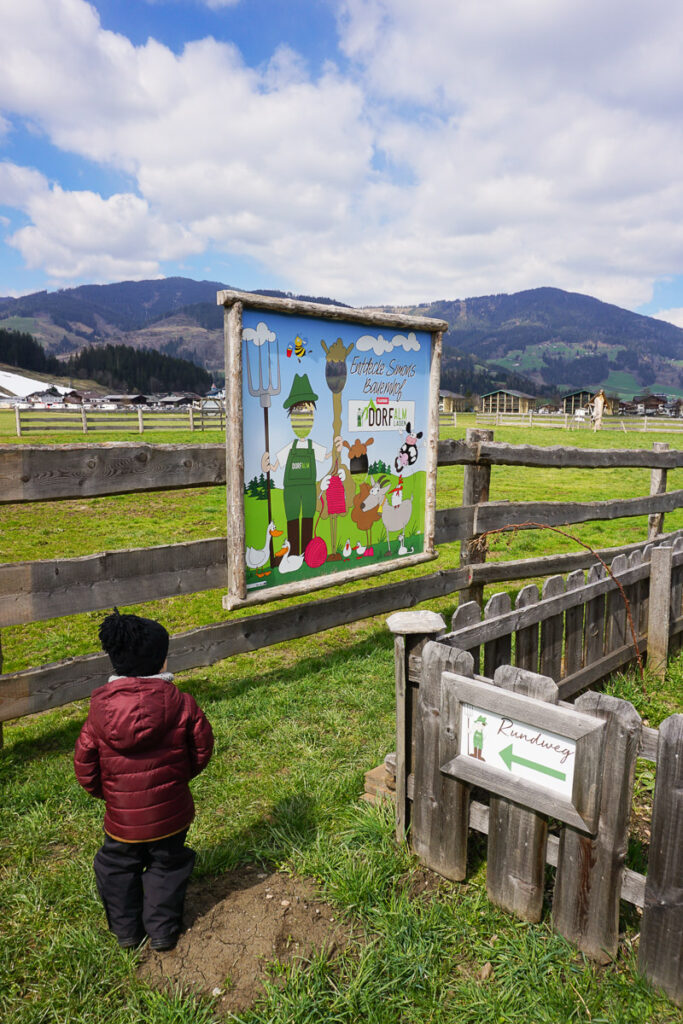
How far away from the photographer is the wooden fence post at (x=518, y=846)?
257 cm

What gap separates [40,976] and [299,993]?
3.34 ft

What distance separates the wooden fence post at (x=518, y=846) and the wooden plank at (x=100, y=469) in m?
2.50

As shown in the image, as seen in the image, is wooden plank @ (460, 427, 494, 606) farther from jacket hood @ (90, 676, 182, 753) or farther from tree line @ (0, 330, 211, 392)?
tree line @ (0, 330, 211, 392)

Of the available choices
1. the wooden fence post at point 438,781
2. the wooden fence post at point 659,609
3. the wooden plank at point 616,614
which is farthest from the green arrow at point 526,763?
the wooden fence post at point 659,609

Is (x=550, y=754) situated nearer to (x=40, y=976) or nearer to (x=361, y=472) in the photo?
(x=40, y=976)

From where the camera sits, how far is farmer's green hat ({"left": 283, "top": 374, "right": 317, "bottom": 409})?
4.18 metres

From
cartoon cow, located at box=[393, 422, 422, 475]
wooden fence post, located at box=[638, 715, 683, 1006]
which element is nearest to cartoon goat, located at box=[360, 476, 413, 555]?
cartoon cow, located at box=[393, 422, 422, 475]

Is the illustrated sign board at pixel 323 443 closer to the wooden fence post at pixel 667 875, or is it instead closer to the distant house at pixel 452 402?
the wooden fence post at pixel 667 875

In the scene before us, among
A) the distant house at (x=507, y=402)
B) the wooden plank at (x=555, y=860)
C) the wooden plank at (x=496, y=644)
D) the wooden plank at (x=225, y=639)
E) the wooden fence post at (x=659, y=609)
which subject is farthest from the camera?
the distant house at (x=507, y=402)

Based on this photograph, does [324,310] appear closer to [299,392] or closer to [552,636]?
[299,392]

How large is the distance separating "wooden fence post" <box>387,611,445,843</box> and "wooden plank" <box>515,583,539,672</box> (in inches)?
38.2

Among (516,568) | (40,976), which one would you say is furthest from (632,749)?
(516,568)

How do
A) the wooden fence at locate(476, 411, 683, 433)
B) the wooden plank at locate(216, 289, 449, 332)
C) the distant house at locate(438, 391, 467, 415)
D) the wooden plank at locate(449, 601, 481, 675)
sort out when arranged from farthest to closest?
the distant house at locate(438, 391, 467, 415) → the wooden fence at locate(476, 411, 683, 433) → the wooden plank at locate(216, 289, 449, 332) → the wooden plank at locate(449, 601, 481, 675)

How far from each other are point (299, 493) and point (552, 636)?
194cm
